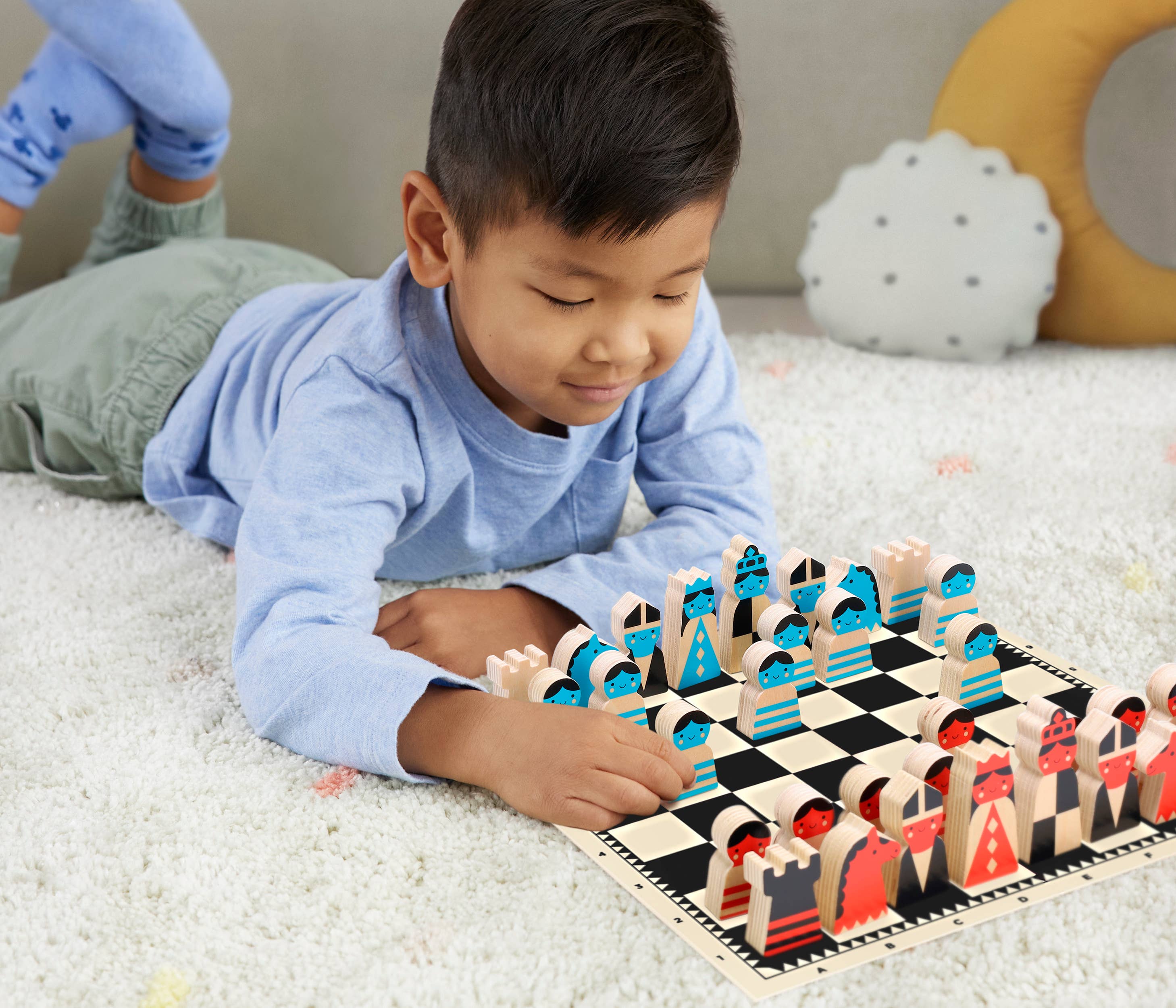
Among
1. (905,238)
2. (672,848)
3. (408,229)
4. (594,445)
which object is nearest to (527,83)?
(408,229)

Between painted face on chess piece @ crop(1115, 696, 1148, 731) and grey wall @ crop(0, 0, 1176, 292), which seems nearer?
painted face on chess piece @ crop(1115, 696, 1148, 731)

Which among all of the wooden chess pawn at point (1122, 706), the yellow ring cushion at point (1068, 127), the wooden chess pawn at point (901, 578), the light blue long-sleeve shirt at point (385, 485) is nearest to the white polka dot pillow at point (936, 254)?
the yellow ring cushion at point (1068, 127)

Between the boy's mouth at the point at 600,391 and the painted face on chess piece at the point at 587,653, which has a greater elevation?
the boy's mouth at the point at 600,391

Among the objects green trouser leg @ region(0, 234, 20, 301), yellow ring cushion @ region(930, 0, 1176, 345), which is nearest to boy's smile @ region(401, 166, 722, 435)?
green trouser leg @ region(0, 234, 20, 301)

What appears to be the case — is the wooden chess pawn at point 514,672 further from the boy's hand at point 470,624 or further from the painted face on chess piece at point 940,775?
the painted face on chess piece at point 940,775

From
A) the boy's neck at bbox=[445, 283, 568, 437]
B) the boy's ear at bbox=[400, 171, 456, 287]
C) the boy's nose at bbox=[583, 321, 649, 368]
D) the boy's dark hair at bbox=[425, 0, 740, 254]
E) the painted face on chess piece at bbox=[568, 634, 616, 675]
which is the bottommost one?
the painted face on chess piece at bbox=[568, 634, 616, 675]

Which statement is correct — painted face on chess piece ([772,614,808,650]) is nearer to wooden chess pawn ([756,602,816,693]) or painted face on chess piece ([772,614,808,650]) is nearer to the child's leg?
wooden chess pawn ([756,602,816,693])

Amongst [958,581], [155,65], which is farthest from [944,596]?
[155,65]

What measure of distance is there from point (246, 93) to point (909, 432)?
1.02m

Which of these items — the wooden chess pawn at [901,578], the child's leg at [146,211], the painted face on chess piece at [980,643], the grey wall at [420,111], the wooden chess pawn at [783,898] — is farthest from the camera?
the grey wall at [420,111]

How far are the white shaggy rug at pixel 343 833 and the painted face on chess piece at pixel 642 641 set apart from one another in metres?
0.15

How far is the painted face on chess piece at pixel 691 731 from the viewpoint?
73 centimetres

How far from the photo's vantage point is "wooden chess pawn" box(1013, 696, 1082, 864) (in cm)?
67

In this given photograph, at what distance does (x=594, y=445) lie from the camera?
104cm
